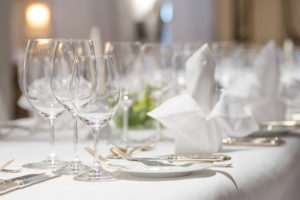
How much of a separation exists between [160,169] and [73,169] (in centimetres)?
22

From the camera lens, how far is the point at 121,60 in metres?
1.75

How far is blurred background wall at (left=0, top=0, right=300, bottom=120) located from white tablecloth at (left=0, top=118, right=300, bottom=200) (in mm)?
1609

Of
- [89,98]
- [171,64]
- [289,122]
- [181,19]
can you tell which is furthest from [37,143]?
[181,19]

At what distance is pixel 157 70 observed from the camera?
1.97m

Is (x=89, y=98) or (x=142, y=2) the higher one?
(x=142, y=2)

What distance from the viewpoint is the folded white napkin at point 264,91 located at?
2.15 meters

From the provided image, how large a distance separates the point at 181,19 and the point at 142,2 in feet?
4.74

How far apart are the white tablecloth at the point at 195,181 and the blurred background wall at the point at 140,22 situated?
1.61m

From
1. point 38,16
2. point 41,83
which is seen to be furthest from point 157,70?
point 38,16

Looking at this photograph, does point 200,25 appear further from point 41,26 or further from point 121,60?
point 121,60

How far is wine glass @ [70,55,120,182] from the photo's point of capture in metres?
1.24

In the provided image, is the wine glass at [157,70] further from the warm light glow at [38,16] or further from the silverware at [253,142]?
the warm light glow at [38,16]

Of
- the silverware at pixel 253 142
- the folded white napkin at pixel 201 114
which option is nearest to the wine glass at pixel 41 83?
the folded white napkin at pixel 201 114

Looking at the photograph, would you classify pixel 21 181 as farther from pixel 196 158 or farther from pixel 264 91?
pixel 264 91
